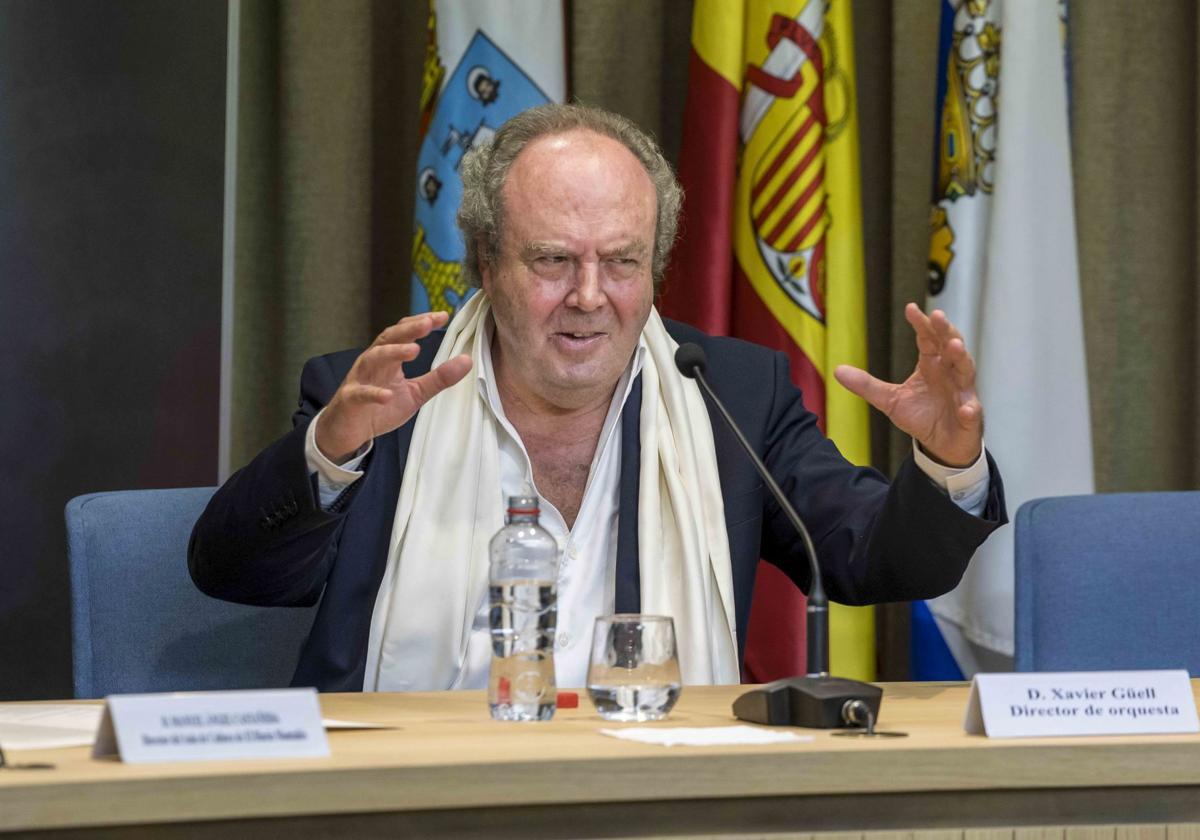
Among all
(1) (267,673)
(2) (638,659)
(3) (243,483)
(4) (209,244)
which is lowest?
(1) (267,673)

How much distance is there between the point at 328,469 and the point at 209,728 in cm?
80

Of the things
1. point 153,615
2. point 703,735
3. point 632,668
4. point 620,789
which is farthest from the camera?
point 153,615

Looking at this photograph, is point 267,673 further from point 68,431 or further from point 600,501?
point 68,431

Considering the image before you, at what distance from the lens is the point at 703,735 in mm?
1256

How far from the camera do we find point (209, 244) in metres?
3.21

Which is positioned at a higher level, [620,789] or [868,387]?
[868,387]

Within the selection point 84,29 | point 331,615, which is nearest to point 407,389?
point 331,615

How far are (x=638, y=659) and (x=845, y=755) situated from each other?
289mm

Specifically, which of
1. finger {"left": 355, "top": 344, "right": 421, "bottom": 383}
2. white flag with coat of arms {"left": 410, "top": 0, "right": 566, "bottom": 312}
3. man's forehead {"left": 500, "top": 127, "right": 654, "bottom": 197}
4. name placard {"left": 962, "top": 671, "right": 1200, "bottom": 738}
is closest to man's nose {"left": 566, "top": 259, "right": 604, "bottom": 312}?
man's forehead {"left": 500, "top": 127, "right": 654, "bottom": 197}

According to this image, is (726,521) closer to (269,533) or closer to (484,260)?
(484,260)

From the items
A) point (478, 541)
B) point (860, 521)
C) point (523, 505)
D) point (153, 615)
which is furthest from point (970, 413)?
point (153, 615)

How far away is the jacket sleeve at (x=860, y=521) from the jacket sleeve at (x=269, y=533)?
0.69 meters

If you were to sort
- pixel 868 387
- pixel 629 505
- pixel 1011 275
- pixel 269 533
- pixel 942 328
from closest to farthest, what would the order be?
pixel 942 328 < pixel 868 387 < pixel 269 533 < pixel 629 505 < pixel 1011 275

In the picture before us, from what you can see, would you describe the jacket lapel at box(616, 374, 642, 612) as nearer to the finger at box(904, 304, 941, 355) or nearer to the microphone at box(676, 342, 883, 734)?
the finger at box(904, 304, 941, 355)
